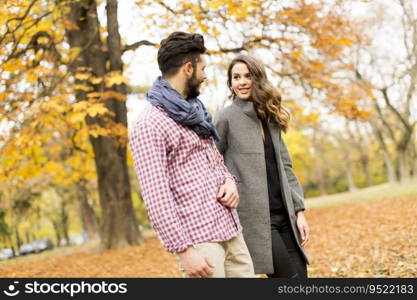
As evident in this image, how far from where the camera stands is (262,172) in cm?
294

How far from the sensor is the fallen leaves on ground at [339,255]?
→ 5840 millimetres

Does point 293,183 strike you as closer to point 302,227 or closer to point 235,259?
point 302,227

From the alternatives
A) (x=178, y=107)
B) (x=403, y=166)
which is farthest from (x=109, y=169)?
(x=403, y=166)

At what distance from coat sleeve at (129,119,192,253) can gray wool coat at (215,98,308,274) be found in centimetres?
81

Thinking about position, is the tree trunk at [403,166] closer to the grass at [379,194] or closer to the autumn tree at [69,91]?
the grass at [379,194]

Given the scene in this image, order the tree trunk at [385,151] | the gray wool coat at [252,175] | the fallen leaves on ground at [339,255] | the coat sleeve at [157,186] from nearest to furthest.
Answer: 1. the coat sleeve at [157,186]
2. the gray wool coat at [252,175]
3. the fallen leaves on ground at [339,255]
4. the tree trunk at [385,151]

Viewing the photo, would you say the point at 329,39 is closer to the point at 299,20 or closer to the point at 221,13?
the point at 299,20

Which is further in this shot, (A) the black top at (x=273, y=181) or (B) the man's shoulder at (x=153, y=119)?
(A) the black top at (x=273, y=181)

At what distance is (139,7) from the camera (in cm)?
861

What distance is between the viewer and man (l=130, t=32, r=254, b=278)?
2.15 metres

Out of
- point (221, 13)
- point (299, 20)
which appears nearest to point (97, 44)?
point (221, 13)

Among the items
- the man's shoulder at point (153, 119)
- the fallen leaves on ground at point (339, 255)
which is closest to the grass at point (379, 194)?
the fallen leaves on ground at point (339, 255)

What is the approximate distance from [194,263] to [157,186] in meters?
0.40

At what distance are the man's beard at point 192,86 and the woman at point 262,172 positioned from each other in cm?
64
